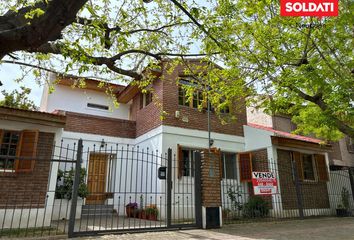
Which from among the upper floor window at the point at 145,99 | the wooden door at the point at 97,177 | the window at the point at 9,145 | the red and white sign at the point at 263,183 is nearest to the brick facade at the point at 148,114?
the upper floor window at the point at 145,99

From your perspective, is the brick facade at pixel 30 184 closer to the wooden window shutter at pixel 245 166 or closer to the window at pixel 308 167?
the wooden window shutter at pixel 245 166

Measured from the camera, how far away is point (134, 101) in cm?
1502

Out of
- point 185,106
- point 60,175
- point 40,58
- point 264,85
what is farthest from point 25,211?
point 264,85

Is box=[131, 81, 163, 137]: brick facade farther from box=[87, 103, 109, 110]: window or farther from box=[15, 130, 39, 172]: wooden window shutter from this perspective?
box=[15, 130, 39, 172]: wooden window shutter

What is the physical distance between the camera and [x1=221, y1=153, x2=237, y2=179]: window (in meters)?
12.4

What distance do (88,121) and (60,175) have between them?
2910mm

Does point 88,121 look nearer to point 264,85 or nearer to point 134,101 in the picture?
point 134,101

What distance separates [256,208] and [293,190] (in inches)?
101

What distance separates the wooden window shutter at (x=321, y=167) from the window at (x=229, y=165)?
4296 mm

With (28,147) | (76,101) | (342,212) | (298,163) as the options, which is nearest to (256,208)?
(298,163)

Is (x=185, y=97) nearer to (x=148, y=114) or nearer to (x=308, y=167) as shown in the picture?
(x=148, y=114)

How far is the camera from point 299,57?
31.6 feet

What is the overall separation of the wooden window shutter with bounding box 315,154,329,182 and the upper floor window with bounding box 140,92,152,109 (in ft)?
29.6

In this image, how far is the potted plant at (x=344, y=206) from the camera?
12.2 m
